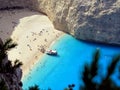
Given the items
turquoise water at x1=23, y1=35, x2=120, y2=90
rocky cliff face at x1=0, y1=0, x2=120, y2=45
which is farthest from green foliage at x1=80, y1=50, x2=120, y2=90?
rocky cliff face at x1=0, y1=0, x2=120, y2=45

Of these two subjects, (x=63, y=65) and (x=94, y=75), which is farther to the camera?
(x=63, y=65)

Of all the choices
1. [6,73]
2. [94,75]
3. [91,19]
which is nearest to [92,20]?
[91,19]

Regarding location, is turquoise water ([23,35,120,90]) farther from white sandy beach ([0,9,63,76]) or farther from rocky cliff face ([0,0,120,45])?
white sandy beach ([0,9,63,76])

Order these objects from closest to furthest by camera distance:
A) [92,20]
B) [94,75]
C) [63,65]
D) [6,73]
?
[94,75]
[6,73]
[63,65]
[92,20]

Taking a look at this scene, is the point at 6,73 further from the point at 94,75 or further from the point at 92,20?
the point at 92,20

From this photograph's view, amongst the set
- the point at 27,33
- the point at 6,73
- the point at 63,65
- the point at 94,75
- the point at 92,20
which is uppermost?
the point at 94,75

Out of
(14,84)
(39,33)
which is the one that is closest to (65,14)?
(39,33)

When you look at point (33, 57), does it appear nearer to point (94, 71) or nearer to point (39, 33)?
point (39, 33)
